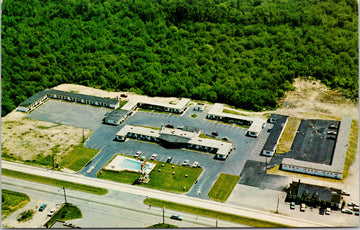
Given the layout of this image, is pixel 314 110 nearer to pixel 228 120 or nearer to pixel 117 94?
pixel 228 120

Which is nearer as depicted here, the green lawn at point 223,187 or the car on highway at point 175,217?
the car on highway at point 175,217

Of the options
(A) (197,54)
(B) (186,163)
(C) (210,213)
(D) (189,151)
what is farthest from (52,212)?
(A) (197,54)

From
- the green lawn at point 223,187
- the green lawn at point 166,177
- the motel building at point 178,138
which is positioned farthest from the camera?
the motel building at point 178,138

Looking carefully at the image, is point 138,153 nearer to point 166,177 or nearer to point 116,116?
point 166,177

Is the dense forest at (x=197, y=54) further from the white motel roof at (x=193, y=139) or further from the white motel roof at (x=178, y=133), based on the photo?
the white motel roof at (x=193, y=139)

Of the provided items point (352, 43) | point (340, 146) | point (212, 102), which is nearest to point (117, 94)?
point (212, 102)

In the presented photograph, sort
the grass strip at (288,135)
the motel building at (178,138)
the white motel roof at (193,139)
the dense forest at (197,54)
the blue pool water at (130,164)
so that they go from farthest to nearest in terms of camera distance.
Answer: the dense forest at (197,54) < the grass strip at (288,135) < the motel building at (178,138) < the white motel roof at (193,139) < the blue pool water at (130,164)

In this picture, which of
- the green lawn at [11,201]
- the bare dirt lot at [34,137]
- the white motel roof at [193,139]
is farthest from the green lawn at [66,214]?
the white motel roof at [193,139]
